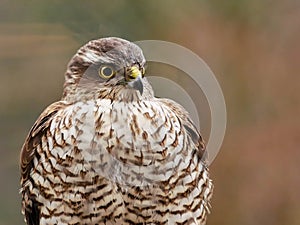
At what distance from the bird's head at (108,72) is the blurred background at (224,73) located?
0.88 meters

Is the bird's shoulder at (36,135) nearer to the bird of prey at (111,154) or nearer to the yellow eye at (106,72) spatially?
the bird of prey at (111,154)

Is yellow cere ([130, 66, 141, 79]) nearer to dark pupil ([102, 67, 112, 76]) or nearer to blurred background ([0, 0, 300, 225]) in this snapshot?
dark pupil ([102, 67, 112, 76])

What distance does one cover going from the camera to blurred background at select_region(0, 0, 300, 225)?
9.87ft

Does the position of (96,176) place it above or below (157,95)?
below

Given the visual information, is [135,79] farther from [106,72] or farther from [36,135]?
[36,135]

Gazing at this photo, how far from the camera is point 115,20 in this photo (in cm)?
294

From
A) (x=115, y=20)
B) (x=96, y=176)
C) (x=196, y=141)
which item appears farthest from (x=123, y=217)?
(x=115, y=20)

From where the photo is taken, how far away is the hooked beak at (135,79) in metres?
1.91

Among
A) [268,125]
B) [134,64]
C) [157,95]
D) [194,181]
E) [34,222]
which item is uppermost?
[268,125]

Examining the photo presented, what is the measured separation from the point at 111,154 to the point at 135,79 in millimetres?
179

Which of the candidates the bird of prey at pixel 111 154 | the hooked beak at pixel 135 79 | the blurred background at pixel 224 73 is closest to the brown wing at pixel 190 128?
the bird of prey at pixel 111 154

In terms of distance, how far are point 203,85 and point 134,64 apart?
71 cm

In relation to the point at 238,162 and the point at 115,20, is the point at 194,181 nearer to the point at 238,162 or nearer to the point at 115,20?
the point at 115,20

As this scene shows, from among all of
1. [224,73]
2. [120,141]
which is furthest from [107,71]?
[224,73]
